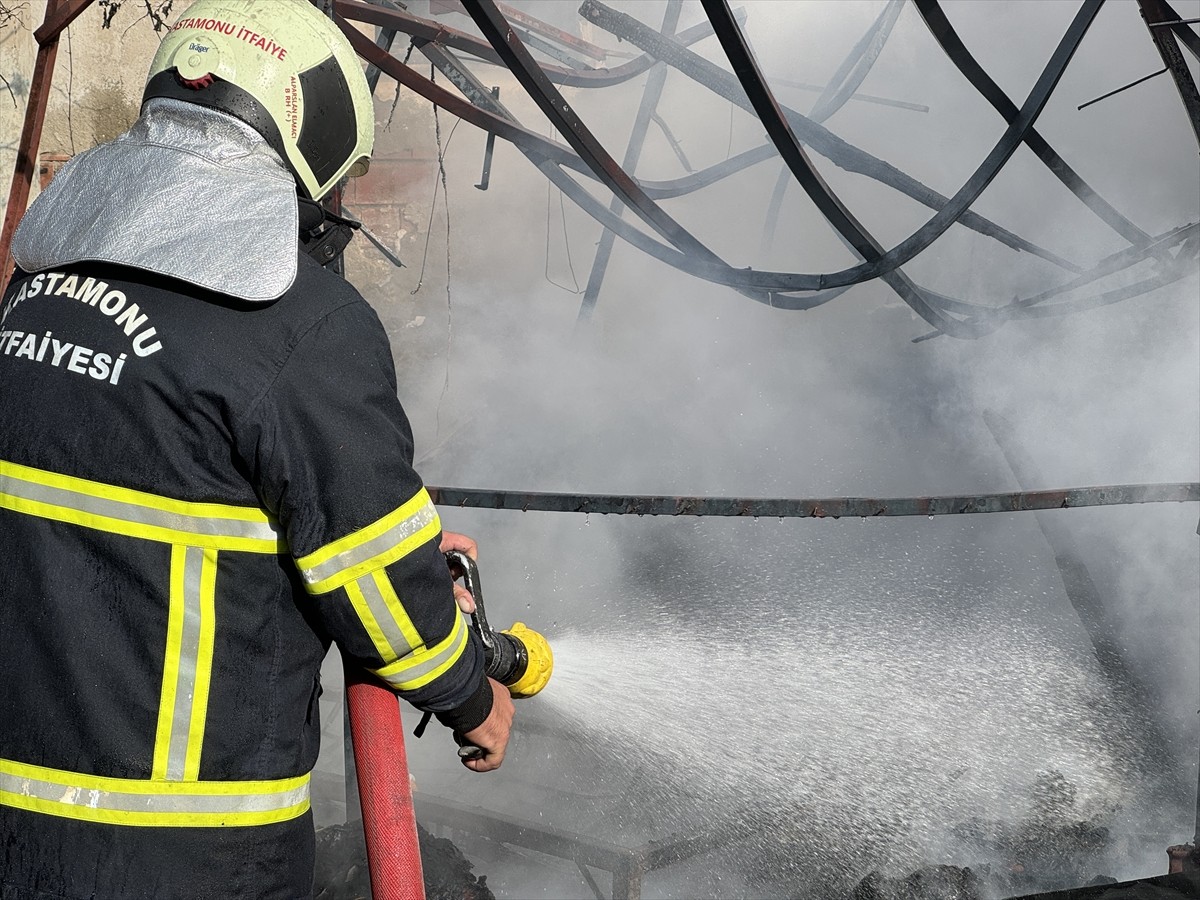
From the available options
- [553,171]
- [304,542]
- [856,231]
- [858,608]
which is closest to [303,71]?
[304,542]

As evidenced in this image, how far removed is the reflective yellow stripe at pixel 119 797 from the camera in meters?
1.33

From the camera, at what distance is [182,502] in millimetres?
1289

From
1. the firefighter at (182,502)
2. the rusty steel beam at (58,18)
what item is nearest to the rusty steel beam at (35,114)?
the rusty steel beam at (58,18)

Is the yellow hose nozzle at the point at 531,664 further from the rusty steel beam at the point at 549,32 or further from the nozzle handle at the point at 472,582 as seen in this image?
the rusty steel beam at the point at 549,32

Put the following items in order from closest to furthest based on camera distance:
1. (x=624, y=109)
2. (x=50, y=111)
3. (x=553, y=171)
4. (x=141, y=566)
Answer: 1. (x=141, y=566)
2. (x=553, y=171)
3. (x=50, y=111)
4. (x=624, y=109)

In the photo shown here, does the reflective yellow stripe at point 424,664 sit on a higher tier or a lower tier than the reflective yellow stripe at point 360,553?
lower

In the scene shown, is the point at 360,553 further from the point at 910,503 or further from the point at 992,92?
the point at 992,92

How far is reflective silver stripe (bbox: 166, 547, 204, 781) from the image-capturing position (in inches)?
51.6

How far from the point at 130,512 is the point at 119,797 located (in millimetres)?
370

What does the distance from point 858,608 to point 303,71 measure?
15.2 feet

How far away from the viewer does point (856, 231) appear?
128 inches

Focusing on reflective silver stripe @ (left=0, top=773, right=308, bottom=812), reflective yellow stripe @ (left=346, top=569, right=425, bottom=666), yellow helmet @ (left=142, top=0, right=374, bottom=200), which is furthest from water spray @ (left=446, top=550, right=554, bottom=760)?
yellow helmet @ (left=142, top=0, right=374, bottom=200)

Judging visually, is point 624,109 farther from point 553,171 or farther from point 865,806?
point 865,806

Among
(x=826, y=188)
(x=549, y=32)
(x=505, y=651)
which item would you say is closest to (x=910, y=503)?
(x=826, y=188)
